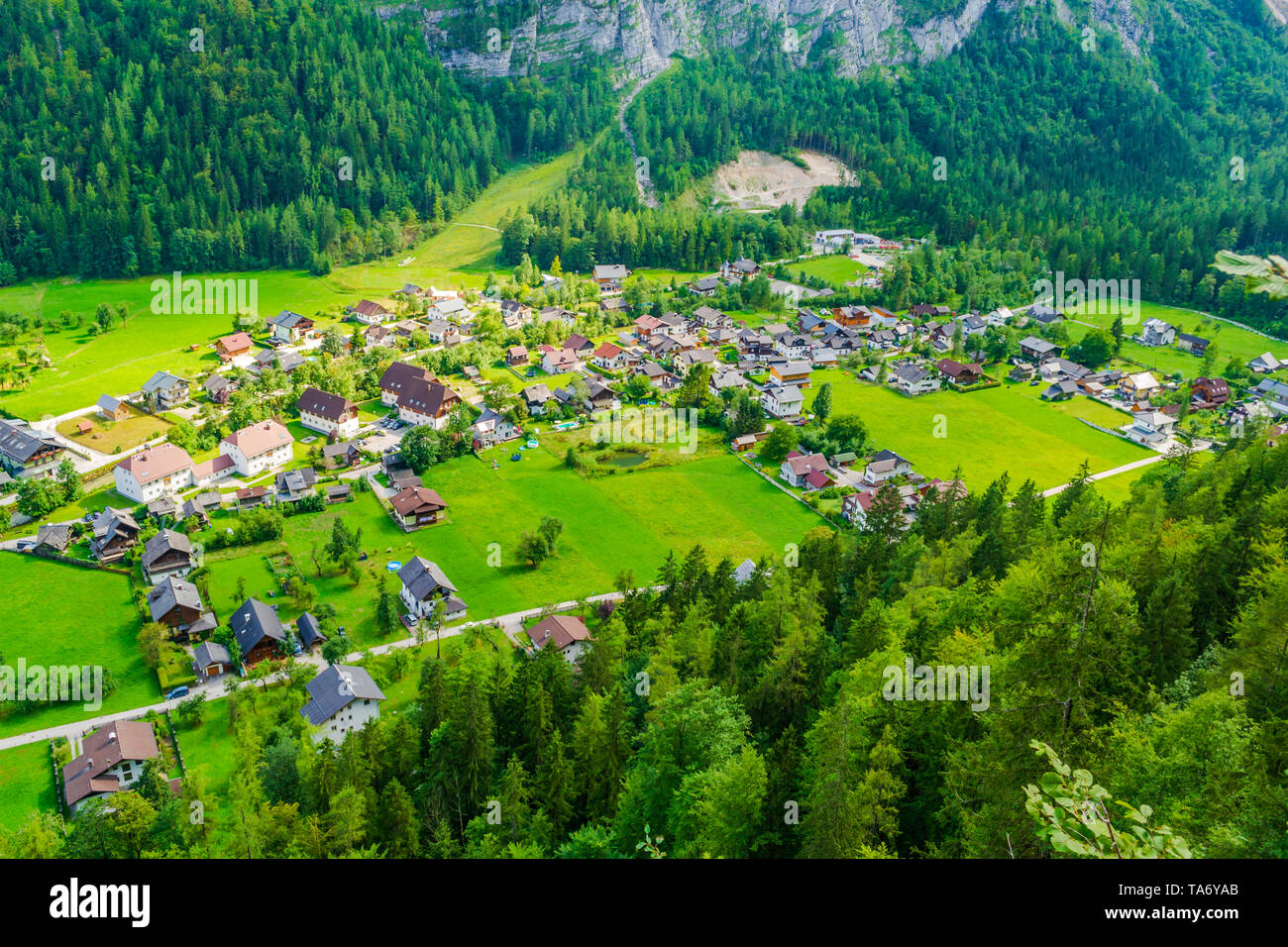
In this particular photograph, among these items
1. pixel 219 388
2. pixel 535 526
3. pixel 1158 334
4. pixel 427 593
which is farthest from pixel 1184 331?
pixel 219 388

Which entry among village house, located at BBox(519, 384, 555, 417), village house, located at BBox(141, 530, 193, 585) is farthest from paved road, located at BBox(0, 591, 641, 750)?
village house, located at BBox(519, 384, 555, 417)

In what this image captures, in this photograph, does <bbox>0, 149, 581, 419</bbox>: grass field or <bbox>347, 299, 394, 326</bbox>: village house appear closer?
<bbox>0, 149, 581, 419</bbox>: grass field

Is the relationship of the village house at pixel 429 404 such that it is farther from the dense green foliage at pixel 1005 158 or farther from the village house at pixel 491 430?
the dense green foliage at pixel 1005 158

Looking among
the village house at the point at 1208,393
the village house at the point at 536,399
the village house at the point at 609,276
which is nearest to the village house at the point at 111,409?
the village house at the point at 536,399

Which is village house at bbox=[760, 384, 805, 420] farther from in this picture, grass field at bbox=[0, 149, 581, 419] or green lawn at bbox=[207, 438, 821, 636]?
grass field at bbox=[0, 149, 581, 419]
